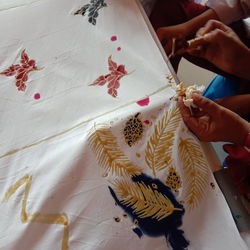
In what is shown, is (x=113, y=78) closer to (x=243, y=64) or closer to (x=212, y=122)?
(x=212, y=122)

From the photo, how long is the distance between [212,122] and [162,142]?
122mm

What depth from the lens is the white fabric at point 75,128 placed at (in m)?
0.41

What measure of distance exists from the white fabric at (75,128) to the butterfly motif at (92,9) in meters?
0.01

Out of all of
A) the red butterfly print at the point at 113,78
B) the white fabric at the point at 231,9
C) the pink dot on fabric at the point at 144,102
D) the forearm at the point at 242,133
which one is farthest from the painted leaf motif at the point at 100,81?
the white fabric at the point at 231,9

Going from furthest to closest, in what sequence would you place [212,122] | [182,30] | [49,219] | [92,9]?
[182,30]
[92,9]
[212,122]
[49,219]

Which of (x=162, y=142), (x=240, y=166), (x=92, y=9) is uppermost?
(x=92, y=9)

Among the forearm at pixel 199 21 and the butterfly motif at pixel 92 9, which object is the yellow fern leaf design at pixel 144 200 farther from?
the forearm at pixel 199 21

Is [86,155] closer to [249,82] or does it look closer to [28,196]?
[28,196]

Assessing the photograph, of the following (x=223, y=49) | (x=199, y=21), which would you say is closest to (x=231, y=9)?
(x=199, y=21)

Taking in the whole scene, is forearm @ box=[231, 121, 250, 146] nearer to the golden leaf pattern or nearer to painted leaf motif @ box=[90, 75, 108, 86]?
the golden leaf pattern

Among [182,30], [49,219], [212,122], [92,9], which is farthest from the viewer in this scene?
[182,30]

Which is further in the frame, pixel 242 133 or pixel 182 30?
pixel 182 30

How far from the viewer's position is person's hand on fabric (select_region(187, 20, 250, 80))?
24.9 inches

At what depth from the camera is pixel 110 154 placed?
46 cm
